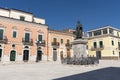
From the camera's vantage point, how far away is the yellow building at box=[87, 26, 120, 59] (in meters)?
39.7

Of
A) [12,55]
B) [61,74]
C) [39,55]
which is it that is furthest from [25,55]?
[61,74]

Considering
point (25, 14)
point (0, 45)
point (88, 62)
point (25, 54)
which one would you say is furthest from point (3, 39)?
point (88, 62)

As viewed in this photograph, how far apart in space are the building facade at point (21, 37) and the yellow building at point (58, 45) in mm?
1424

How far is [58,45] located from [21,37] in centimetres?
979

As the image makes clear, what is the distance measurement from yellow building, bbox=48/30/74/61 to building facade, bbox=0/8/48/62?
A: 56.1 inches

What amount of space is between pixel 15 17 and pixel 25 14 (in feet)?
8.35

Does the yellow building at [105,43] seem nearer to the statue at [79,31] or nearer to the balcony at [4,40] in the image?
the statue at [79,31]

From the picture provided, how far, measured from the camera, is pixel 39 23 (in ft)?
102

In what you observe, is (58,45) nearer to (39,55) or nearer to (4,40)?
(39,55)

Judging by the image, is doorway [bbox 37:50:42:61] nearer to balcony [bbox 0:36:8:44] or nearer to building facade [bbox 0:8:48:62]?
building facade [bbox 0:8:48:62]

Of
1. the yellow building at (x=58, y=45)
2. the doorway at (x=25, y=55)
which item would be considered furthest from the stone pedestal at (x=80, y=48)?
Answer: the yellow building at (x=58, y=45)

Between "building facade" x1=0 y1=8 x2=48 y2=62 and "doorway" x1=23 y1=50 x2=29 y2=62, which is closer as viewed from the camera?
"building facade" x1=0 y1=8 x2=48 y2=62

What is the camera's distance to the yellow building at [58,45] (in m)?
32.8

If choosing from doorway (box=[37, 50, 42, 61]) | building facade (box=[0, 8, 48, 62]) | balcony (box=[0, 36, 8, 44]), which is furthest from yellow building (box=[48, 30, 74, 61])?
balcony (box=[0, 36, 8, 44])
